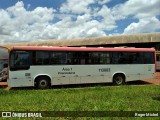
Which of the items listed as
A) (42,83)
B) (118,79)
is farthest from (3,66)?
(118,79)

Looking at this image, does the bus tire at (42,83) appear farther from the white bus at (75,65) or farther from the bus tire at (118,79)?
the bus tire at (118,79)

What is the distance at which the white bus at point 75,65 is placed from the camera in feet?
57.2

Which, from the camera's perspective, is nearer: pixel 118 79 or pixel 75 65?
pixel 75 65

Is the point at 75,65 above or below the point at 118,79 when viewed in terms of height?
above

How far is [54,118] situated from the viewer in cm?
807

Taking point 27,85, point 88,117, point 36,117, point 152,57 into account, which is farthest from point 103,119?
point 152,57

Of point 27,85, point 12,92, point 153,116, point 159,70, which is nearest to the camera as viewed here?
point 153,116

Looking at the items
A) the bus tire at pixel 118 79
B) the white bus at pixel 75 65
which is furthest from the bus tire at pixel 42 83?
the bus tire at pixel 118 79

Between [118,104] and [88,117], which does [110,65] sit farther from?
[88,117]

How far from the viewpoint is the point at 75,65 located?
18.9 meters

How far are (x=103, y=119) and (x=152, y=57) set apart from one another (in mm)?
14278

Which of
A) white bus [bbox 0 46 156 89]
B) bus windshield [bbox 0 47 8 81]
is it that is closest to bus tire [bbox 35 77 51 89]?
white bus [bbox 0 46 156 89]

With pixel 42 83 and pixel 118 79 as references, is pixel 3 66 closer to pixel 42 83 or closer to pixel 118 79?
pixel 42 83

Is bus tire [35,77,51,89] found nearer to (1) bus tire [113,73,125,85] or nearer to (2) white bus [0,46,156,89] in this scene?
(2) white bus [0,46,156,89]
